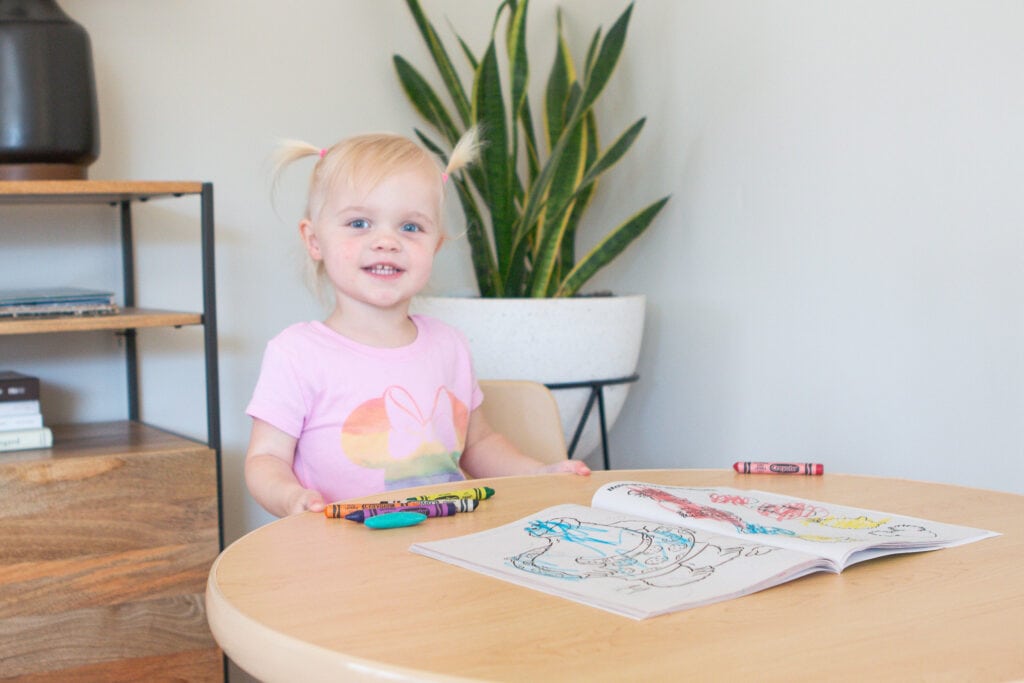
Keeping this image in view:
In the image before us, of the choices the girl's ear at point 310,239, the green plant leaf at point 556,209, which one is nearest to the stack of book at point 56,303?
the girl's ear at point 310,239

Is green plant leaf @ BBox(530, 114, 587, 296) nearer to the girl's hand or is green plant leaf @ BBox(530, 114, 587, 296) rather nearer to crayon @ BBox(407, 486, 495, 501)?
the girl's hand

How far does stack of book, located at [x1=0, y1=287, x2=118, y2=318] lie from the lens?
5.62 ft

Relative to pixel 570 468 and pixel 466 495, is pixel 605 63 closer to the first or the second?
pixel 570 468

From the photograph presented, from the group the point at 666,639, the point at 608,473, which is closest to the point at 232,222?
the point at 608,473

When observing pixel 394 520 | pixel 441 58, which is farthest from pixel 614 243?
pixel 394 520

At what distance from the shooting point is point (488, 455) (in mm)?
1545

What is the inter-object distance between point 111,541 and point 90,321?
1.16 ft

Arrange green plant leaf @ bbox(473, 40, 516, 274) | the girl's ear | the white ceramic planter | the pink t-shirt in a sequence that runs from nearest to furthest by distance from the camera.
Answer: the pink t-shirt, the girl's ear, the white ceramic planter, green plant leaf @ bbox(473, 40, 516, 274)

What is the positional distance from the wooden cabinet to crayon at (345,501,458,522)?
915 millimetres

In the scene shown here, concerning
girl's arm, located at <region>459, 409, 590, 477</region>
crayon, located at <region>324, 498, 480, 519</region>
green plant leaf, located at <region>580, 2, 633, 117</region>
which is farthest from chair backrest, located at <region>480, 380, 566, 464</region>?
green plant leaf, located at <region>580, 2, 633, 117</region>

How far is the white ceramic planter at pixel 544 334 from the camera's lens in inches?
80.0

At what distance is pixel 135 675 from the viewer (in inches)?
67.1

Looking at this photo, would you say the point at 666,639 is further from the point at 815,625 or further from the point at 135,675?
the point at 135,675

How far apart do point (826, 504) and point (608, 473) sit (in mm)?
286
